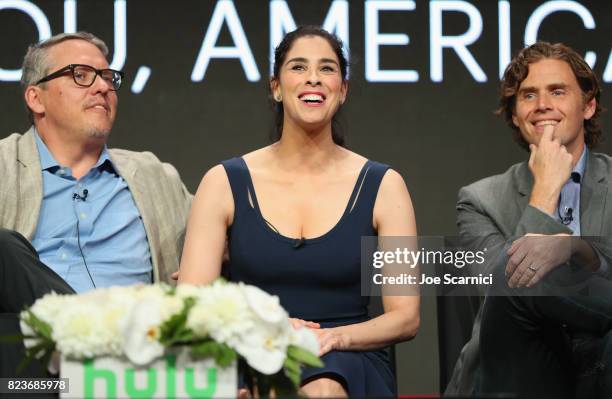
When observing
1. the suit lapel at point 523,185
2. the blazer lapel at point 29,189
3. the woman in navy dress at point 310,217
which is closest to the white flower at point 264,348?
the woman in navy dress at point 310,217

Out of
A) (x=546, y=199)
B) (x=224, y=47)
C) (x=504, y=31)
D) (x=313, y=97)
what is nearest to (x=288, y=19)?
(x=224, y=47)

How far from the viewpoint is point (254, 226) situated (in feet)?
9.87

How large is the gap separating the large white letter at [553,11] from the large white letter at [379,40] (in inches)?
22.0

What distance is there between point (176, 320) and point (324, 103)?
4.30 ft

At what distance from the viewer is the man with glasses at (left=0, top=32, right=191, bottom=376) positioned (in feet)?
11.1

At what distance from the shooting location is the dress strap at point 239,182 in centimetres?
305

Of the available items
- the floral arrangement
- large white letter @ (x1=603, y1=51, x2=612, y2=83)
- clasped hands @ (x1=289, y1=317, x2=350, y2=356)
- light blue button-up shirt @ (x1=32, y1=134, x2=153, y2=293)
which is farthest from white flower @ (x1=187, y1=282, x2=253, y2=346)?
large white letter @ (x1=603, y1=51, x2=612, y2=83)

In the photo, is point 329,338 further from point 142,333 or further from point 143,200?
point 143,200

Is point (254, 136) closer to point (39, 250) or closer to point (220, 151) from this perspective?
point (220, 151)

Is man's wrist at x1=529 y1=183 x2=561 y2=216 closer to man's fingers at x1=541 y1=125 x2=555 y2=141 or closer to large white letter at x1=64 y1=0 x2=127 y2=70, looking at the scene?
man's fingers at x1=541 y1=125 x2=555 y2=141

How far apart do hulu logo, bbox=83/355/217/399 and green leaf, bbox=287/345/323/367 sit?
0.17 meters

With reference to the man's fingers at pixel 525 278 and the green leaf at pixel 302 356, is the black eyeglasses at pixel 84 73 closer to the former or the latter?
the man's fingers at pixel 525 278

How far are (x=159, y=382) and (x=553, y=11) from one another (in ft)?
11.0

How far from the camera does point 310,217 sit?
3.04 metres
